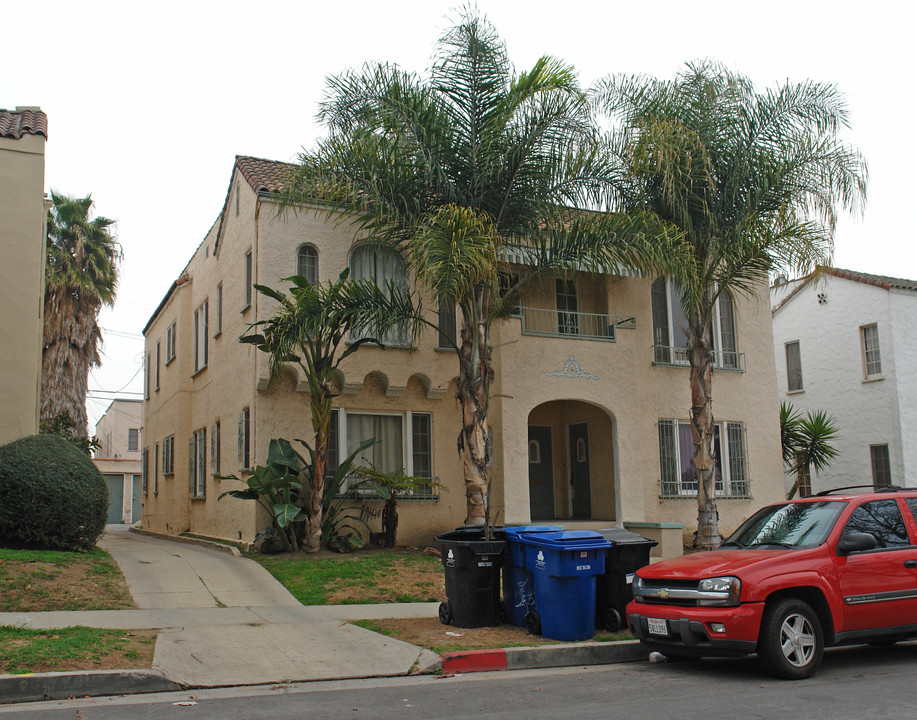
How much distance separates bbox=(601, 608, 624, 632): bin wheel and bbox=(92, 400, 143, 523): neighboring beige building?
31.2 meters

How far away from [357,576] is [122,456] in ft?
130

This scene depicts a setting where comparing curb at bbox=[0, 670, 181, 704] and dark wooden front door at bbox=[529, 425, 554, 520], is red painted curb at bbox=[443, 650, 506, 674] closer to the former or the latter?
curb at bbox=[0, 670, 181, 704]

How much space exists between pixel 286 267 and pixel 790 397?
1797 cm

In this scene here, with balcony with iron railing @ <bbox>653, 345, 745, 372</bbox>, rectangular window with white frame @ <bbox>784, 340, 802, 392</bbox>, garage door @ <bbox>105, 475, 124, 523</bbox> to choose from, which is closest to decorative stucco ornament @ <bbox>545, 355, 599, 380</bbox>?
balcony with iron railing @ <bbox>653, 345, 745, 372</bbox>

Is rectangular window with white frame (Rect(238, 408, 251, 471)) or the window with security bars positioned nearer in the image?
rectangular window with white frame (Rect(238, 408, 251, 471))

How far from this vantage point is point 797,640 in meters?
7.78

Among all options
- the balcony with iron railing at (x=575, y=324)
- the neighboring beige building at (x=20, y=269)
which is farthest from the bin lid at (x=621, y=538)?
the neighboring beige building at (x=20, y=269)

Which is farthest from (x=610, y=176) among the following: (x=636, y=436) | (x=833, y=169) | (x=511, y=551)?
(x=511, y=551)

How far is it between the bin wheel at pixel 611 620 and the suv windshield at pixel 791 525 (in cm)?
144

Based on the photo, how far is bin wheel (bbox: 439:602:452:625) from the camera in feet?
32.5

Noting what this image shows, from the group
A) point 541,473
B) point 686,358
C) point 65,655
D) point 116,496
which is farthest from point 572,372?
point 116,496

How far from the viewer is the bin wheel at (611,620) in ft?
31.5

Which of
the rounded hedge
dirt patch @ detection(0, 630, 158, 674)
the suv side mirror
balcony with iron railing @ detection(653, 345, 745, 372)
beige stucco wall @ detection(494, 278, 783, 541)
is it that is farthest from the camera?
balcony with iron railing @ detection(653, 345, 745, 372)

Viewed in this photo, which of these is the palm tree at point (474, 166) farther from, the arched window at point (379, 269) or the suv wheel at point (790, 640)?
the suv wheel at point (790, 640)
